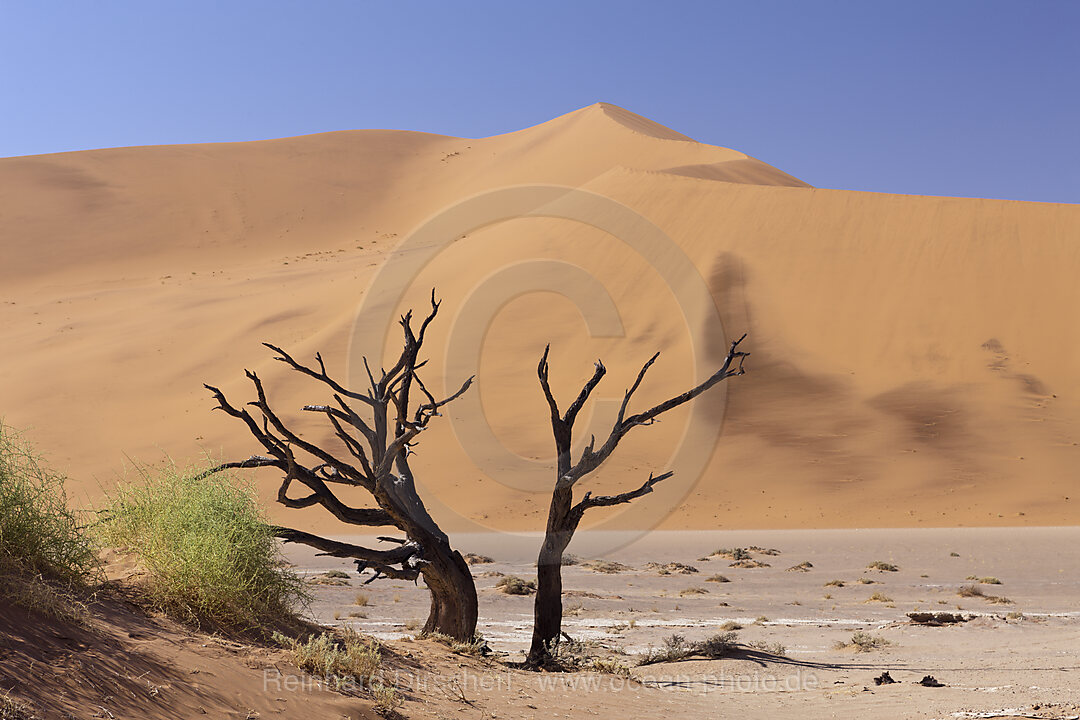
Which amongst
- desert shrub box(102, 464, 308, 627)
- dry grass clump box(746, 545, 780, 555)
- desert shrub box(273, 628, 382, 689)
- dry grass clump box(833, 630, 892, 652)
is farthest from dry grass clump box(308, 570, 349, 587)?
desert shrub box(273, 628, 382, 689)

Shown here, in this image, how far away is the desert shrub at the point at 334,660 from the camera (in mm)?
6094

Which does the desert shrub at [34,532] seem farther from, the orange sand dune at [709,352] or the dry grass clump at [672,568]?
the dry grass clump at [672,568]

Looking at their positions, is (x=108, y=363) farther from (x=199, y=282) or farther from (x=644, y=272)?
(x=644, y=272)

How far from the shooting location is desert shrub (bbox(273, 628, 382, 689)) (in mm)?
6094

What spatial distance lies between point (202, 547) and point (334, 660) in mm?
1201

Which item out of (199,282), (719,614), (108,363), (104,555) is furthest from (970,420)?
(199,282)

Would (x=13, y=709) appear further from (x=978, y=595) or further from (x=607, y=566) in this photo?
(x=607, y=566)

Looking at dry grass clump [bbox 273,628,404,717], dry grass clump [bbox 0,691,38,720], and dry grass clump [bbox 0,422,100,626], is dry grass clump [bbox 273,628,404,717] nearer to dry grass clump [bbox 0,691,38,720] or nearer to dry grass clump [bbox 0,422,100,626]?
dry grass clump [bbox 0,422,100,626]

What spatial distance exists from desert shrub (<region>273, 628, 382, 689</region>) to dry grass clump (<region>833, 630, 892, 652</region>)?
664 cm

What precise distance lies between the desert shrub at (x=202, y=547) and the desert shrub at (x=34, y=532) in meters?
0.55

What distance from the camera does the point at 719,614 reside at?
14.4 m

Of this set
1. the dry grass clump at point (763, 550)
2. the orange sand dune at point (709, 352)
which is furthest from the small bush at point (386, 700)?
the dry grass clump at point (763, 550)

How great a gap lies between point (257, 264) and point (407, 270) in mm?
16748

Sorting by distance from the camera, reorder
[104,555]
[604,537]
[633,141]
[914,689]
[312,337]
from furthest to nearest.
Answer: [633,141] → [312,337] → [604,537] → [914,689] → [104,555]
